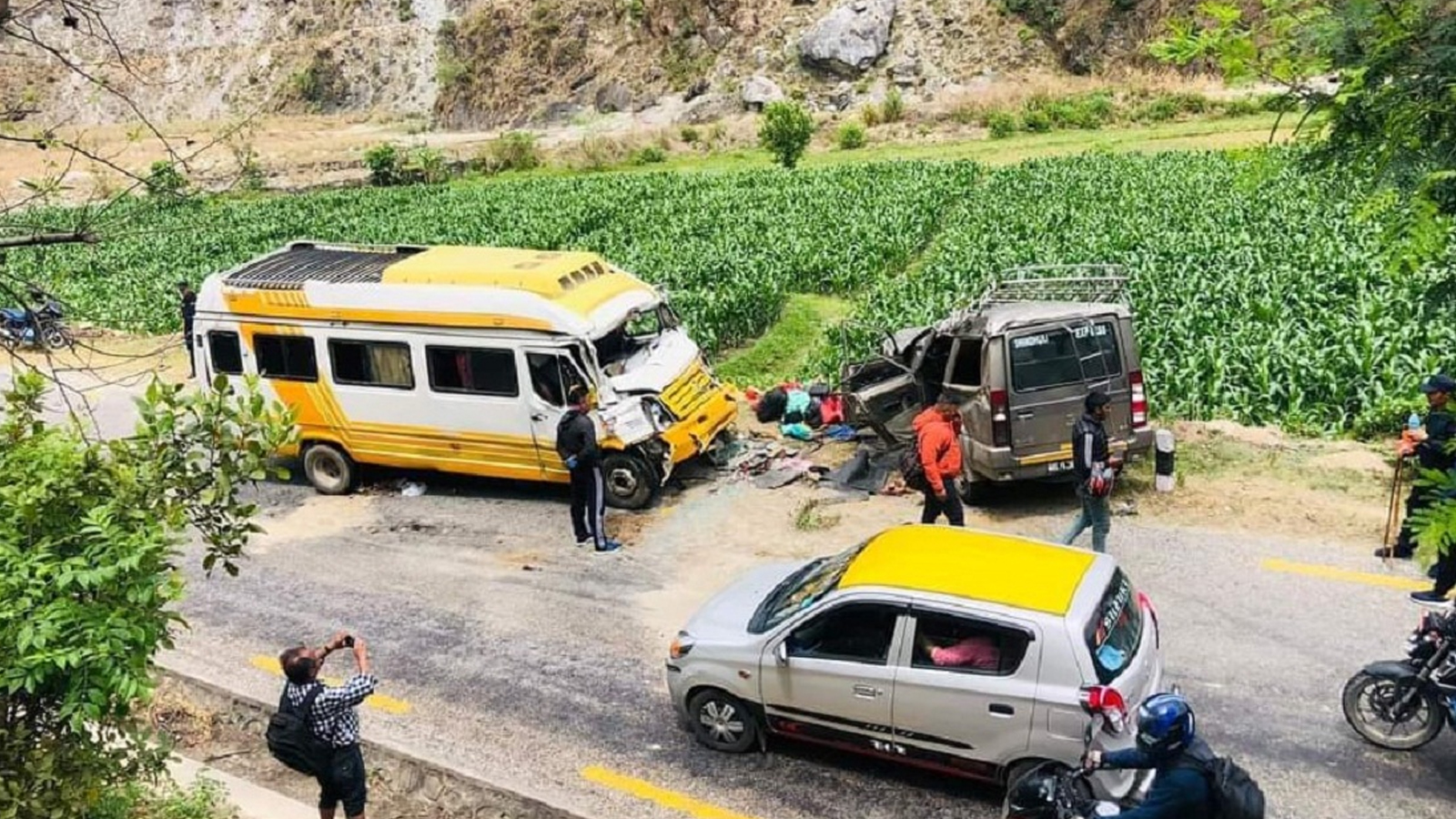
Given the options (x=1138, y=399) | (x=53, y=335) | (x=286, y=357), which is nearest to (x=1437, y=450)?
(x=1138, y=399)

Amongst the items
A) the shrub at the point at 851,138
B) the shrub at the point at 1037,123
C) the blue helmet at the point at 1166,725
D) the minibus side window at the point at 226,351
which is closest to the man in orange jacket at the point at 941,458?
the blue helmet at the point at 1166,725

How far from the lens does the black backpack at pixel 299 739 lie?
7328 millimetres

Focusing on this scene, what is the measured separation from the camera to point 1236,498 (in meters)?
12.7

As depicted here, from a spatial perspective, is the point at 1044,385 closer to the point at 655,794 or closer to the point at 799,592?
the point at 799,592

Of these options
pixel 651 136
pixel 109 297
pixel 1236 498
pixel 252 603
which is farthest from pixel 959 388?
pixel 651 136

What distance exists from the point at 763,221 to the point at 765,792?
2384 cm

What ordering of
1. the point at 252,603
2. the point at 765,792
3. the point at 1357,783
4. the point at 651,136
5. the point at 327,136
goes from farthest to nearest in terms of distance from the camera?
the point at 327,136
the point at 651,136
the point at 252,603
the point at 765,792
the point at 1357,783

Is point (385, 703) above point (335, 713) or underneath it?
underneath

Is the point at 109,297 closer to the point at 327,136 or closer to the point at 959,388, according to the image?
the point at 959,388

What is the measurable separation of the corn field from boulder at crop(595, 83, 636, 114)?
3154 cm

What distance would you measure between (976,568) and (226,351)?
11271 mm

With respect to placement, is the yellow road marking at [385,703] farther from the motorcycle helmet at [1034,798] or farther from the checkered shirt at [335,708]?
the motorcycle helmet at [1034,798]

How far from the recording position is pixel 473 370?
47.0 feet

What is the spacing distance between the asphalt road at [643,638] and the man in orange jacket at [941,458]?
1.47 meters
